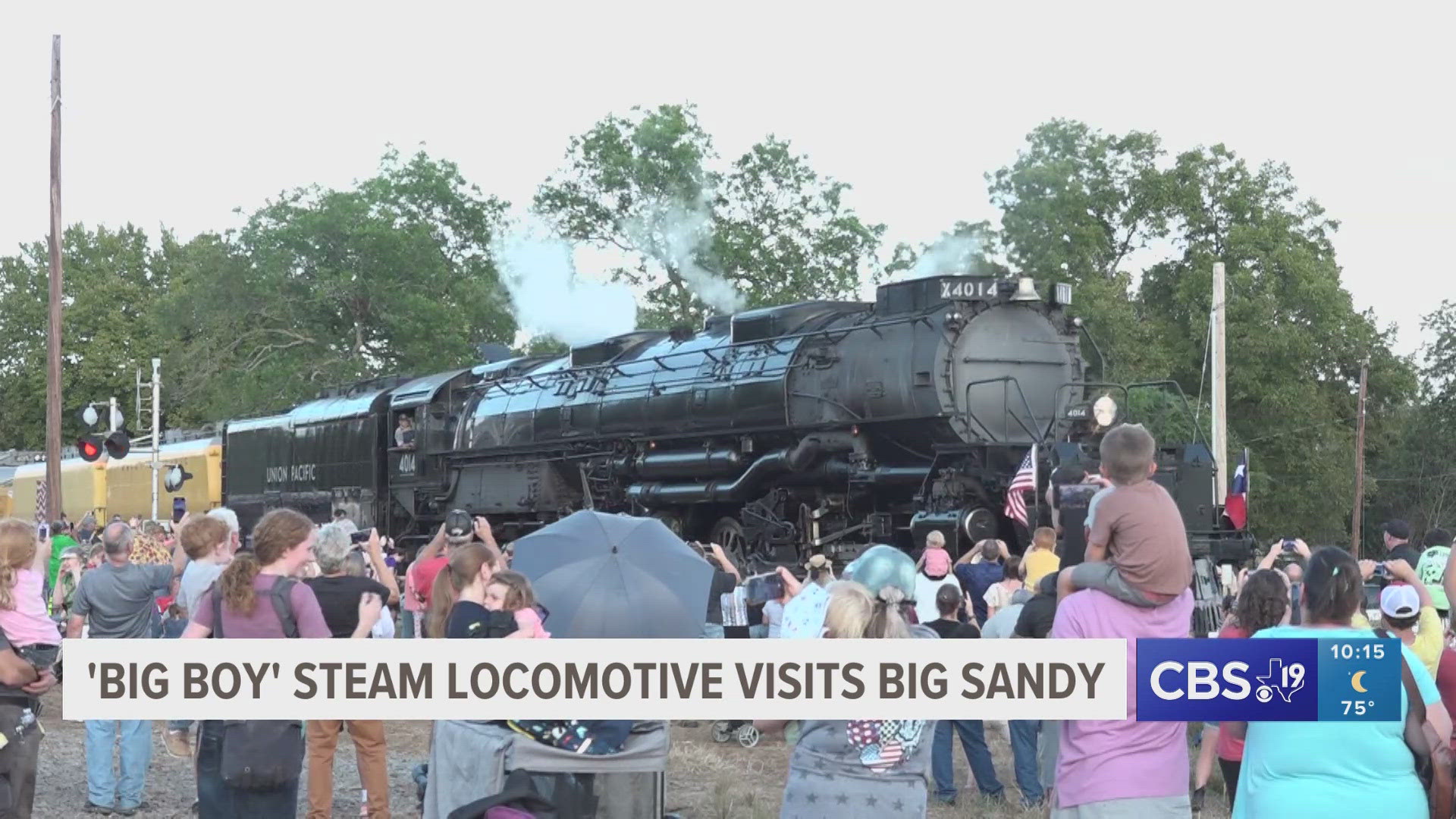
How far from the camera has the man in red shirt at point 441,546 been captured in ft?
34.3

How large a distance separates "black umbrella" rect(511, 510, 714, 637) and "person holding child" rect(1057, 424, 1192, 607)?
93.1 inches

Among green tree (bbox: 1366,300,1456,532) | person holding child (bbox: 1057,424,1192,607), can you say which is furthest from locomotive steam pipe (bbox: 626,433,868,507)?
green tree (bbox: 1366,300,1456,532)

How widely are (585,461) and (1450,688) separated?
16767mm

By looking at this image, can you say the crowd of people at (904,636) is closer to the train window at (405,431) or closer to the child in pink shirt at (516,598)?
the child in pink shirt at (516,598)

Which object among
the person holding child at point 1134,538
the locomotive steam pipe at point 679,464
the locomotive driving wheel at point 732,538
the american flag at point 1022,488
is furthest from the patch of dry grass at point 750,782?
the locomotive steam pipe at point 679,464

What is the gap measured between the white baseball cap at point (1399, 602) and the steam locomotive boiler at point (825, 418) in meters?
9.32

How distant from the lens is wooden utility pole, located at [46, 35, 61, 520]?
2362 centimetres

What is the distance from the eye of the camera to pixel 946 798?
10.6 meters

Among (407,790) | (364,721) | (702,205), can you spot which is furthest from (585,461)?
(702,205)

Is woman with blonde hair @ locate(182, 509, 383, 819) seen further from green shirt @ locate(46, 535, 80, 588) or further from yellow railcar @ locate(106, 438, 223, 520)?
yellow railcar @ locate(106, 438, 223, 520)

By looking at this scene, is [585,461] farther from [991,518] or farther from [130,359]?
[130,359]

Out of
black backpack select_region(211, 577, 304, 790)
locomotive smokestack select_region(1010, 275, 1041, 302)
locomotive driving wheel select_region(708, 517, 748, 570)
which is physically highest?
locomotive smokestack select_region(1010, 275, 1041, 302)

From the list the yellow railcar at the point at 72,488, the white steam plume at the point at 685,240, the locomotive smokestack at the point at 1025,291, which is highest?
the white steam plume at the point at 685,240

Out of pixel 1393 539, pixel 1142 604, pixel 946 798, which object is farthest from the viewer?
pixel 1393 539
